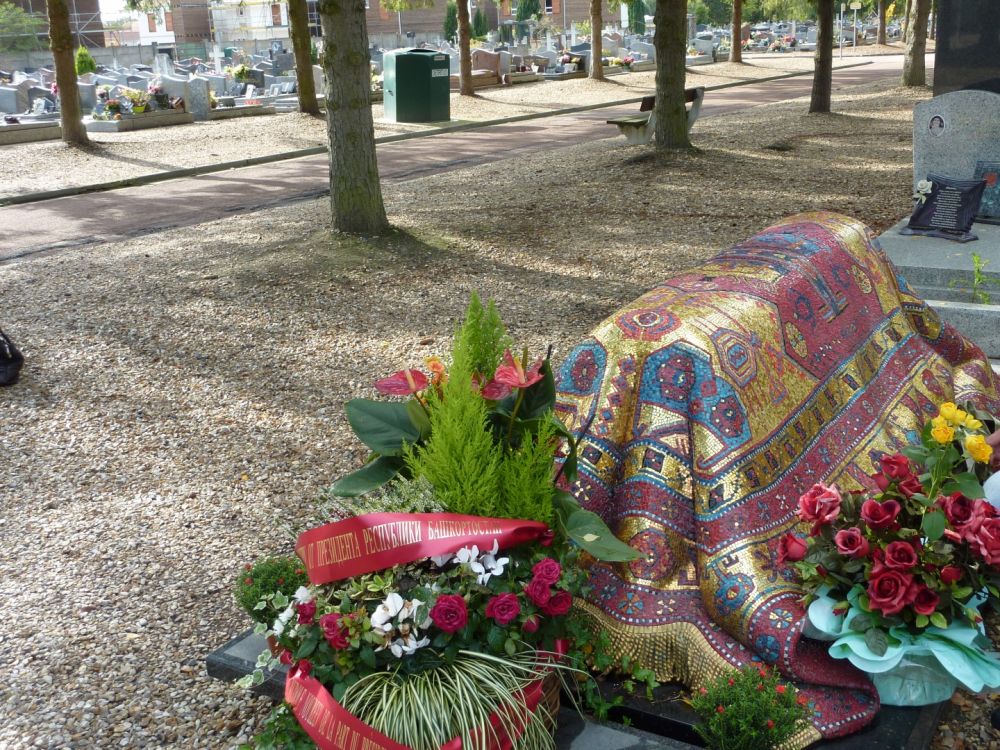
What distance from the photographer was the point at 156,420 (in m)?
5.83

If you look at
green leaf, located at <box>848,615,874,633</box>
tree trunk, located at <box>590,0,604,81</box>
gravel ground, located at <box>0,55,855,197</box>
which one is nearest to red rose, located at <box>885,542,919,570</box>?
green leaf, located at <box>848,615,874,633</box>

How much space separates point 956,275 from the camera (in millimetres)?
6637

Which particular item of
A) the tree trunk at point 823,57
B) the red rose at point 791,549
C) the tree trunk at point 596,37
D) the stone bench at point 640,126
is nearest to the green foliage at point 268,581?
the red rose at point 791,549

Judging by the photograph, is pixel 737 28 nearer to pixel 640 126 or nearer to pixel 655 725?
pixel 640 126

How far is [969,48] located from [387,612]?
8805mm

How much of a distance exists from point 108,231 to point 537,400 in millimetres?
10069

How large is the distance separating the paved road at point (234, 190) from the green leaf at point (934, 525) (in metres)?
10.0

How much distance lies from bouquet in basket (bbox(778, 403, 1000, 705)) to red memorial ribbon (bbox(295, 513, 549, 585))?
0.93 metres

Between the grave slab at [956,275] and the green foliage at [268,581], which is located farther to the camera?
the grave slab at [956,275]

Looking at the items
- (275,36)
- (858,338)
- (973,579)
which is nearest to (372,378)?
(858,338)

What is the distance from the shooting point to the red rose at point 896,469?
316 cm

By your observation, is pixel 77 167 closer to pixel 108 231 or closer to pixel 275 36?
pixel 108 231

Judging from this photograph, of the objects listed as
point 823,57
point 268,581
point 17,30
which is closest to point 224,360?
point 268,581

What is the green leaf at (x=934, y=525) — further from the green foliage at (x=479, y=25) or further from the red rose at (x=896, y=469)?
the green foliage at (x=479, y=25)
